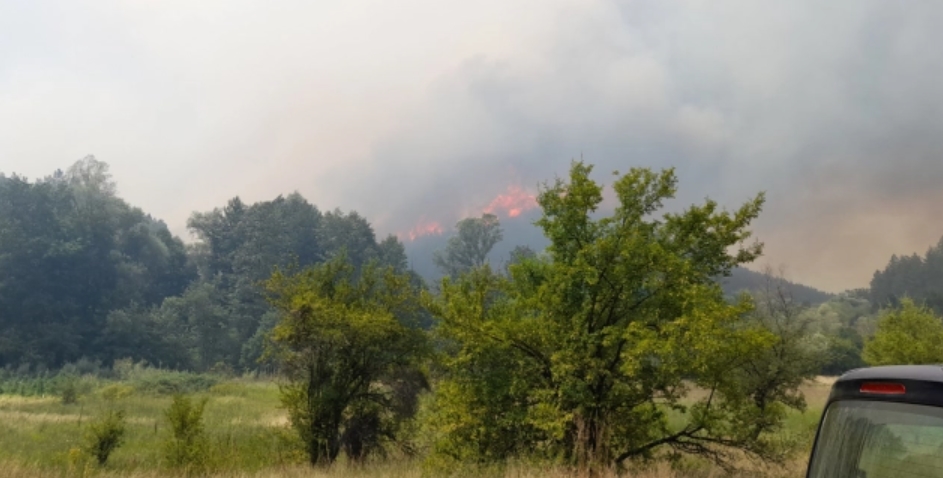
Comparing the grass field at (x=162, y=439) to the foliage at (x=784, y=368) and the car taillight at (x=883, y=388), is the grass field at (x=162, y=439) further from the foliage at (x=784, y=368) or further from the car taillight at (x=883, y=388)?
the car taillight at (x=883, y=388)

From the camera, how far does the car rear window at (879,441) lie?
8.70ft

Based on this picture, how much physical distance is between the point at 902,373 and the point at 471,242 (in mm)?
139184

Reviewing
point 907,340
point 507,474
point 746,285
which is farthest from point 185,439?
point 746,285

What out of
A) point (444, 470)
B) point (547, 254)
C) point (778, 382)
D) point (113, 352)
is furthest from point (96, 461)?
point (113, 352)

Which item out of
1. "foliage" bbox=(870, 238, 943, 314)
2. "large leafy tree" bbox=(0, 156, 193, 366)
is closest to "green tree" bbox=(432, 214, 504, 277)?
"large leafy tree" bbox=(0, 156, 193, 366)

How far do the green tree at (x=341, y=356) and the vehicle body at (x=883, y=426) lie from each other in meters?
13.6

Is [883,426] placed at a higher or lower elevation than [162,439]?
higher

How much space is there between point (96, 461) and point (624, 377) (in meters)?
12.8

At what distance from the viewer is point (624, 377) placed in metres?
12.2

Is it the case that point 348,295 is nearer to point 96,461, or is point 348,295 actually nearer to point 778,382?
point 96,461

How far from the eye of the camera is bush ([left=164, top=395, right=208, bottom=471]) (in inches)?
575

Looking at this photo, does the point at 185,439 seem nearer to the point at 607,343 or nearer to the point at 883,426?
the point at 607,343

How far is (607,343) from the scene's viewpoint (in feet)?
38.8

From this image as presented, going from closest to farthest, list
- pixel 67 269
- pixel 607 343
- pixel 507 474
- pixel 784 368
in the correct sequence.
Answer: pixel 507 474, pixel 607 343, pixel 784 368, pixel 67 269
